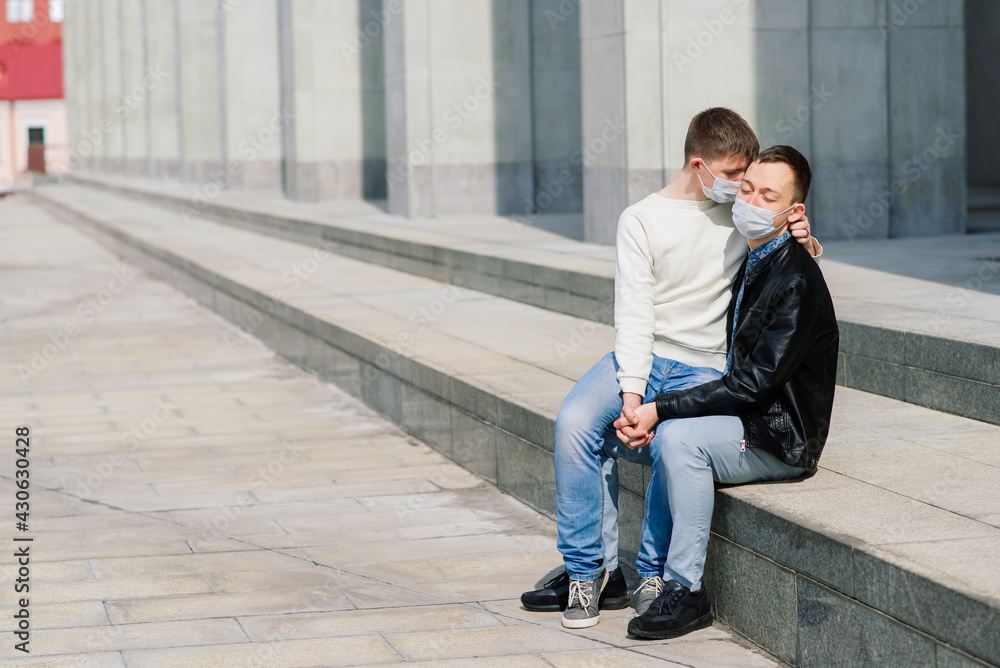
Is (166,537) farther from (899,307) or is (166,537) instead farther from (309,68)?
(309,68)

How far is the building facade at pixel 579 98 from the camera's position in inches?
446

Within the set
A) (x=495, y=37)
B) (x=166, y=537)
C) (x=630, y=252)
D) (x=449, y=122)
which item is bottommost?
(x=166, y=537)

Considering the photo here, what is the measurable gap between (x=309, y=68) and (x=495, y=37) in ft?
20.5

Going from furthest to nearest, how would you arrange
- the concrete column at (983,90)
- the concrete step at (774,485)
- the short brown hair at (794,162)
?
the concrete column at (983,90) → the short brown hair at (794,162) → the concrete step at (774,485)

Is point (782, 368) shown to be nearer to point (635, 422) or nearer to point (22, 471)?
point (635, 422)

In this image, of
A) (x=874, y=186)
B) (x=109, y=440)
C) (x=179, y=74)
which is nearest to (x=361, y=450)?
(x=109, y=440)

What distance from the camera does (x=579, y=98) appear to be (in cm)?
1756

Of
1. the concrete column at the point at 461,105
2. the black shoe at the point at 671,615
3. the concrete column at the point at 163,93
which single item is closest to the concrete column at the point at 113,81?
the concrete column at the point at 163,93

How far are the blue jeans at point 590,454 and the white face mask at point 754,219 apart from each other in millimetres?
526

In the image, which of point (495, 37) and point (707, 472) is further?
point (495, 37)

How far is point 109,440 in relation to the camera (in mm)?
7605

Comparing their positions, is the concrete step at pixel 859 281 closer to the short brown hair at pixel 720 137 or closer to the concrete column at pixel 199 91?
the short brown hair at pixel 720 137

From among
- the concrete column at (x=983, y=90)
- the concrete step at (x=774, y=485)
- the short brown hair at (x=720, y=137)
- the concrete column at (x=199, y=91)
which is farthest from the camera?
the concrete column at (x=199, y=91)

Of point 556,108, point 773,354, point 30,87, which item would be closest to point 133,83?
point 30,87
